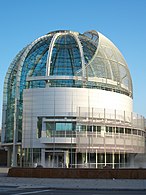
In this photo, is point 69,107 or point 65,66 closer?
point 69,107

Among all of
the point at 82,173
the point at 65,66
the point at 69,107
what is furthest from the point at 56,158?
the point at 82,173

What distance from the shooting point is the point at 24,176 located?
98.7 ft

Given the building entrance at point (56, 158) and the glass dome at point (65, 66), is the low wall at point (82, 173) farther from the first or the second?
the glass dome at point (65, 66)

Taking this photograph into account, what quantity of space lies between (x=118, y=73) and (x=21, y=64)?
16.3 m

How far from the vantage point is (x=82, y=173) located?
28.4m

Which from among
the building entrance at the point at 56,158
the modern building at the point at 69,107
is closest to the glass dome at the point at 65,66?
the modern building at the point at 69,107

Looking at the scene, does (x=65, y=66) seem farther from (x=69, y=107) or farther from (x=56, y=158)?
(x=56, y=158)

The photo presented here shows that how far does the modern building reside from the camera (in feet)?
164

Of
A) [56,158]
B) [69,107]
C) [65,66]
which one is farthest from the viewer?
[65,66]

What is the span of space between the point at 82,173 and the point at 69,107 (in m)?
23.7

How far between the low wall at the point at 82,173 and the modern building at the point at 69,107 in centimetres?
1893

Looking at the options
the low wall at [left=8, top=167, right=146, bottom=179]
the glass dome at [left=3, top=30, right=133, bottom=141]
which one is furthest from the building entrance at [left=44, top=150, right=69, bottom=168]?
the low wall at [left=8, top=167, right=146, bottom=179]

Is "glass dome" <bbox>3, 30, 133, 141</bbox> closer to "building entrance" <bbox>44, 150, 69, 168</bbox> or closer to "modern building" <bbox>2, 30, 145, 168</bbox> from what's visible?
"modern building" <bbox>2, 30, 145, 168</bbox>

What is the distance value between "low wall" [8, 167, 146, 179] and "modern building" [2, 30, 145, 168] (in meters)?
18.9
